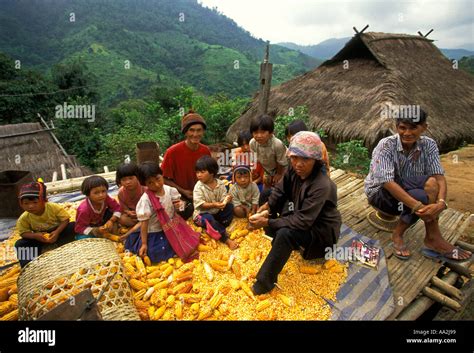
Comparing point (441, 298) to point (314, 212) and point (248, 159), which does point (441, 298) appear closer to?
point (314, 212)

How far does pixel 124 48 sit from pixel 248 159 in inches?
2178

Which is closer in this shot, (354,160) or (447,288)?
(447,288)

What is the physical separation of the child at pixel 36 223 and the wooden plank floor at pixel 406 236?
362 centimetres

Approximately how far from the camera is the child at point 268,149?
371 centimetres

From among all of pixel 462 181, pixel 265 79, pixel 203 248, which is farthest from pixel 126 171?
pixel 462 181

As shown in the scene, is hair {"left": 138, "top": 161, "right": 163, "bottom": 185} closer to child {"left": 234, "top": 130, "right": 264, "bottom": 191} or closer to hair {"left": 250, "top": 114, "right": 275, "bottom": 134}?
child {"left": 234, "top": 130, "right": 264, "bottom": 191}

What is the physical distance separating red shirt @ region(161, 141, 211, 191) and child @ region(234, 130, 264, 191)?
51cm

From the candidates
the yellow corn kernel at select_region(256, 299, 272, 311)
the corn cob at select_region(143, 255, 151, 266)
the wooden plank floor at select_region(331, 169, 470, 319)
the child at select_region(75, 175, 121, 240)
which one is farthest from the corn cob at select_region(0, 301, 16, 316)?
the wooden plank floor at select_region(331, 169, 470, 319)

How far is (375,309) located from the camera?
2.52 m

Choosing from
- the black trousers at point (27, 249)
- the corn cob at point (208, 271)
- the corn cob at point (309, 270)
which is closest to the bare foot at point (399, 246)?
the corn cob at point (309, 270)

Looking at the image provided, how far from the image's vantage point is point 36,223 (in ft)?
10.1

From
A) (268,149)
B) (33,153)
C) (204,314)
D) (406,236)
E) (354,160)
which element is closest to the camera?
(204,314)
